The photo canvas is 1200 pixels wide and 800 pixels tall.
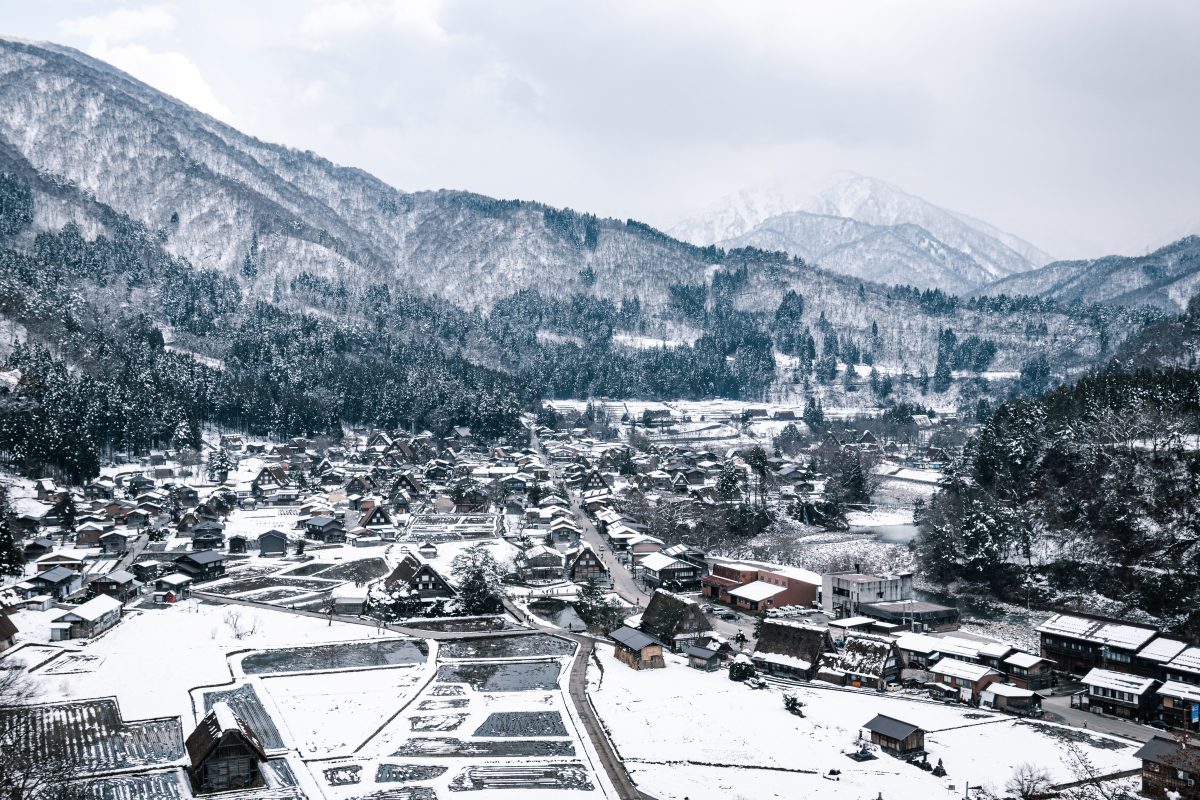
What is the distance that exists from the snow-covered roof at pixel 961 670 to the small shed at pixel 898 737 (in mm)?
5572

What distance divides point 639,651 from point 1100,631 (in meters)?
15.5

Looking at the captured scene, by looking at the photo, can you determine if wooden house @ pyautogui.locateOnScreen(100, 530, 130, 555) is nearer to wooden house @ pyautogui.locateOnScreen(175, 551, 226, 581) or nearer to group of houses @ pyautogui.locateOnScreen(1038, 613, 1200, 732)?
wooden house @ pyautogui.locateOnScreen(175, 551, 226, 581)

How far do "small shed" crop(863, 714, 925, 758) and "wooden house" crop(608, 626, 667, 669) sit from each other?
8.22 m

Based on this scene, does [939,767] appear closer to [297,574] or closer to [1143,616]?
[1143,616]

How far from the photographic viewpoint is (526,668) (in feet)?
92.6

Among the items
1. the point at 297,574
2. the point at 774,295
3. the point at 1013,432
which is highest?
the point at 774,295

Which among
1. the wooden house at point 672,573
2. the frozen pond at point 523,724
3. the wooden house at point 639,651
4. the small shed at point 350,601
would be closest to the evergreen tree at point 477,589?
the small shed at point 350,601

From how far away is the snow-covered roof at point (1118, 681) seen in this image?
24594 mm

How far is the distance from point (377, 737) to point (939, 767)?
13.7 meters

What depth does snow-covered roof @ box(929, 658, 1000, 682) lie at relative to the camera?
26.1 m

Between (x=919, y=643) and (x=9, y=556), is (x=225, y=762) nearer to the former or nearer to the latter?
(x=919, y=643)

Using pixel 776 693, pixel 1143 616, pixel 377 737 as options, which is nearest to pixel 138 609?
pixel 377 737

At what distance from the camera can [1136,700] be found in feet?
80.0

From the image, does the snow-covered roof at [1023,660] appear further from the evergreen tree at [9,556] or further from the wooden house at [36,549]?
the wooden house at [36,549]
